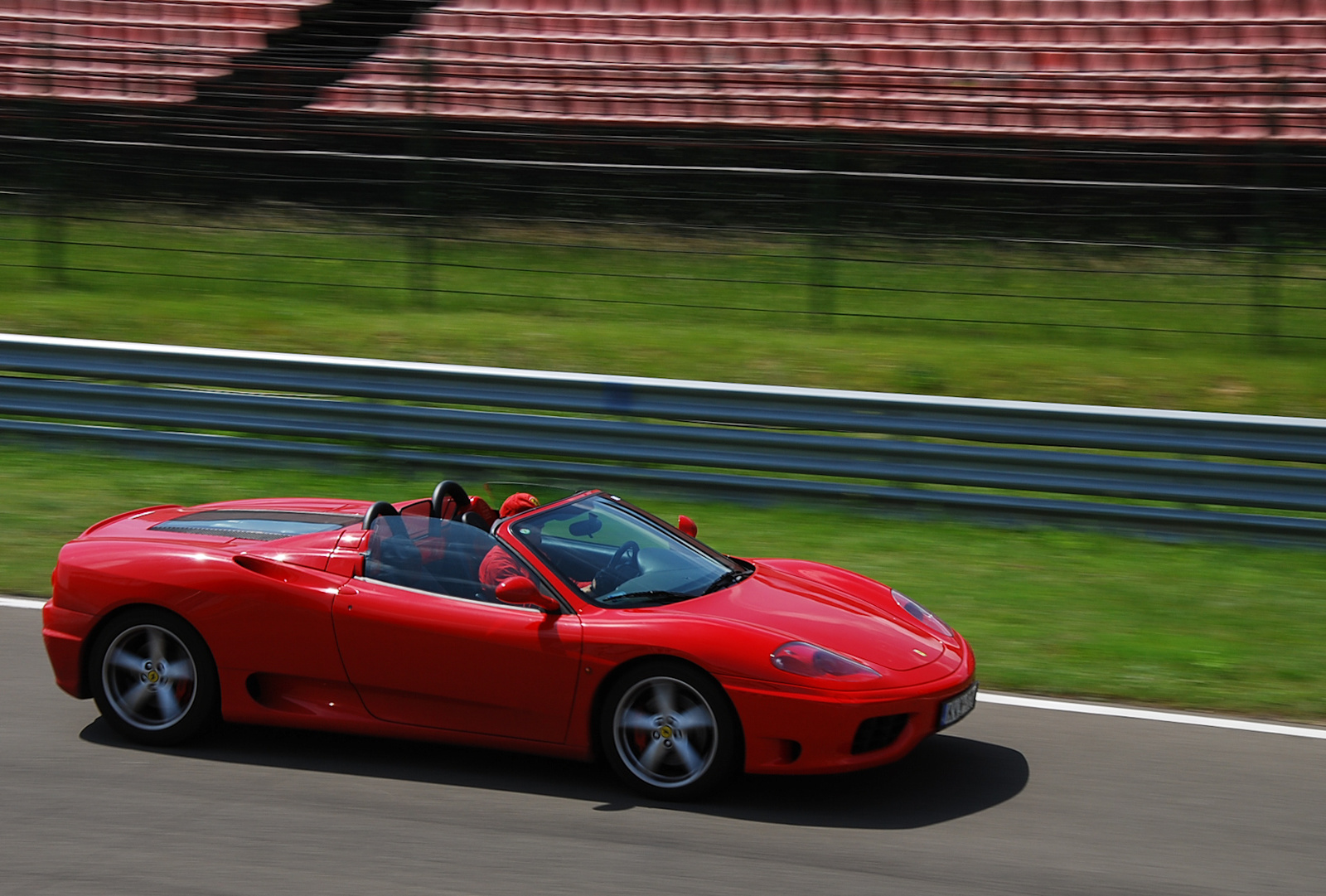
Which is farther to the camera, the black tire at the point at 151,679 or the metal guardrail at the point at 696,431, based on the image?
the metal guardrail at the point at 696,431

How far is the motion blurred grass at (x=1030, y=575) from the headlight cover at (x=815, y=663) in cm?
148

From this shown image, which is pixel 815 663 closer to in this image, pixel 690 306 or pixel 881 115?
pixel 690 306

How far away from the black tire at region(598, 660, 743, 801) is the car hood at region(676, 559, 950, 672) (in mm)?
311

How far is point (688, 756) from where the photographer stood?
16.6ft

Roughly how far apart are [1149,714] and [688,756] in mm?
2306

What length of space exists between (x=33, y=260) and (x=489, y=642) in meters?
10.6

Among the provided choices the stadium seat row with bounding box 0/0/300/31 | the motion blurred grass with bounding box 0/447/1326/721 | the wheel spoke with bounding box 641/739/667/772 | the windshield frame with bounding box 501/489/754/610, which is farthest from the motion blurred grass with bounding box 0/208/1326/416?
the wheel spoke with bounding box 641/739/667/772

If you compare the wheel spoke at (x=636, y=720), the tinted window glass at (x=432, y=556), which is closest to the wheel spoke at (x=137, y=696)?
the tinted window glass at (x=432, y=556)

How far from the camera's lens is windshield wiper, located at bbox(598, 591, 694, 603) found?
17.6 feet

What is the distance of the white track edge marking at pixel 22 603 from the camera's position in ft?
24.5

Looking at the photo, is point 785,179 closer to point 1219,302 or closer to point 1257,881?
point 1219,302

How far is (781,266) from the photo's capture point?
12.6 meters

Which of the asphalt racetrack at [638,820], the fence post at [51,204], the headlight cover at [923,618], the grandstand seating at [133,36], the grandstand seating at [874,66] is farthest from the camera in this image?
the grandstand seating at [133,36]

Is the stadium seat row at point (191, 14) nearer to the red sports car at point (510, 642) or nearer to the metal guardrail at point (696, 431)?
the metal guardrail at point (696, 431)
